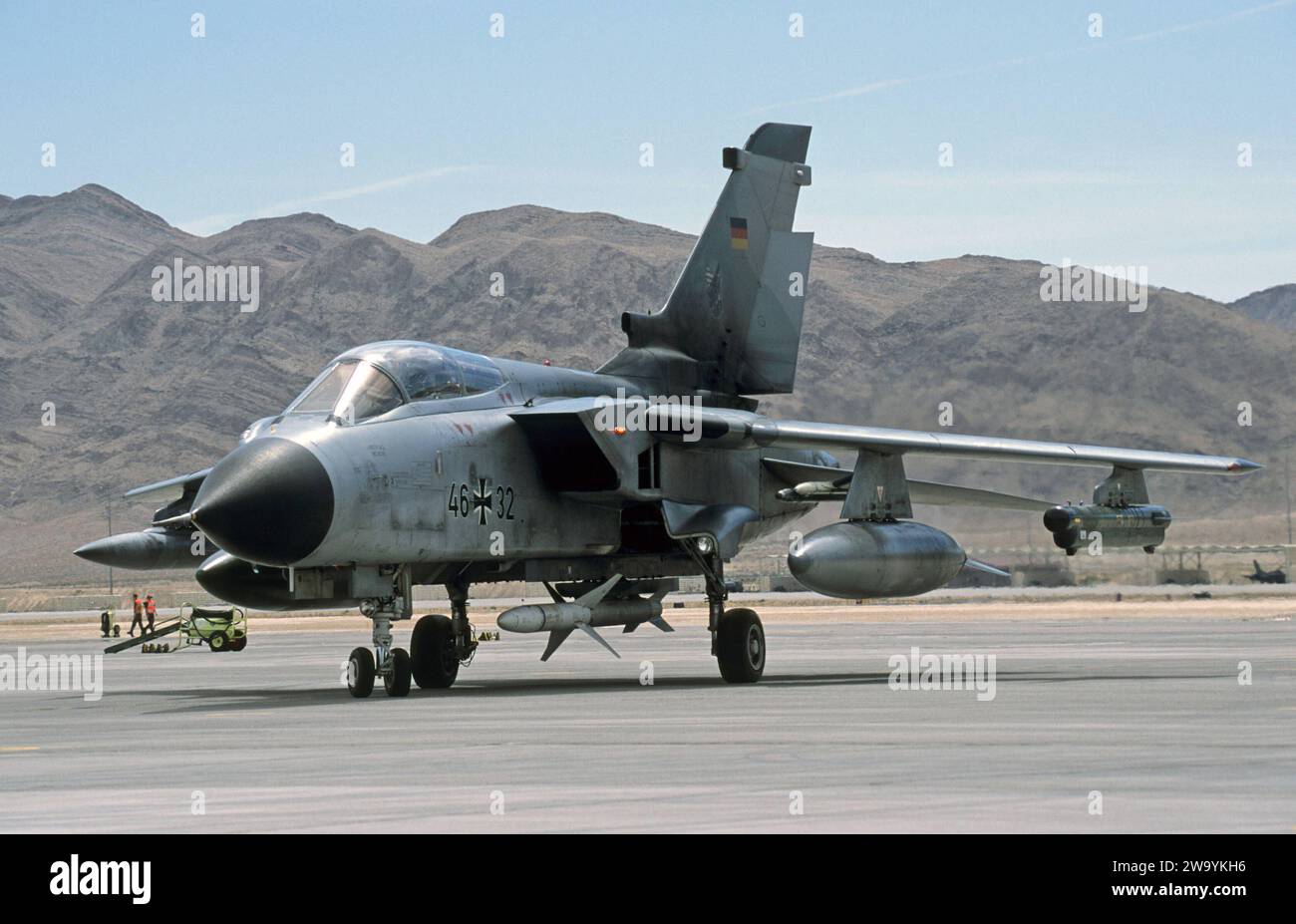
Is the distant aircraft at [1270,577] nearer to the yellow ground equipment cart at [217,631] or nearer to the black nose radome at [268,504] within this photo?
the yellow ground equipment cart at [217,631]

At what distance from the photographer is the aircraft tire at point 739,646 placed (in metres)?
20.4

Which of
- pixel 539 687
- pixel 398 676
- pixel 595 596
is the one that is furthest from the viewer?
pixel 539 687

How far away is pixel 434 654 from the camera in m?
20.3

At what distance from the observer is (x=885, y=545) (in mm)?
19766

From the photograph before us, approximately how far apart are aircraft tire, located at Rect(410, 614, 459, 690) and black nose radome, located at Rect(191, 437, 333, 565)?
4027 mm

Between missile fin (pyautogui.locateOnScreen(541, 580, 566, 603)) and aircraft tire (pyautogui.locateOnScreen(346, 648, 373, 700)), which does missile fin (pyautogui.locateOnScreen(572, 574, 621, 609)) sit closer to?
missile fin (pyautogui.locateOnScreen(541, 580, 566, 603))

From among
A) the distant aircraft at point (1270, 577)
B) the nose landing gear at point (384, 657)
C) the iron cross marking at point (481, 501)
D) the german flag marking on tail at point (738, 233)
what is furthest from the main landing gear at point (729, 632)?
the distant aircraft at point (1270, 577)

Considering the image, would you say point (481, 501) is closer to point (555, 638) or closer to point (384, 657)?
point (384, 657)

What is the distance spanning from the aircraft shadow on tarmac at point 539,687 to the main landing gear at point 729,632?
0.69 ft

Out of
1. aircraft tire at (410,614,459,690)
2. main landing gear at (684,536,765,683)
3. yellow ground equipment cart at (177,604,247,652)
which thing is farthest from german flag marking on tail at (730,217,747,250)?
yellow ground equipment cart at (177,604,247,652)

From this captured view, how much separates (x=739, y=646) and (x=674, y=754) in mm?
8488

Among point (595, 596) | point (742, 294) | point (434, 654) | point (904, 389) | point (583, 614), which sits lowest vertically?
point (434, 654)

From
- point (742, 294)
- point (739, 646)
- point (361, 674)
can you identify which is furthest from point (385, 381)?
point (742, 294)

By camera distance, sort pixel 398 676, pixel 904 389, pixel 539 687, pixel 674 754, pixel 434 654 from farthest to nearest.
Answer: pixel 904 389, pixel 539 687, pixel 434 654, pixel 398 676, pixel 674 754
